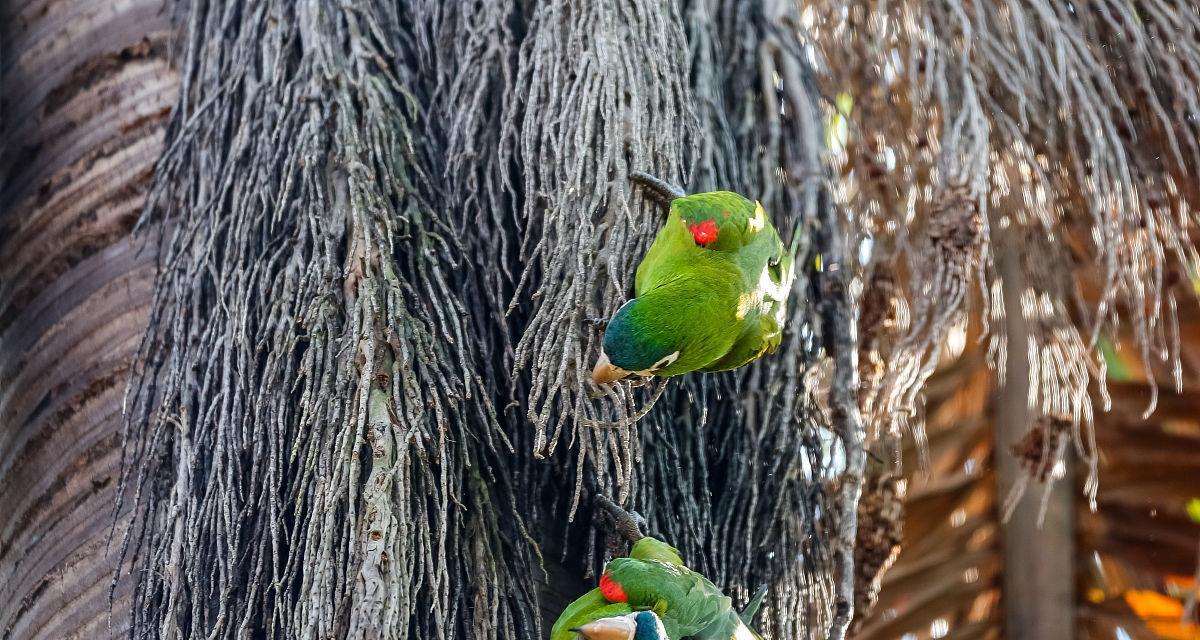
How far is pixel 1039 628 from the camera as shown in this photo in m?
4.18

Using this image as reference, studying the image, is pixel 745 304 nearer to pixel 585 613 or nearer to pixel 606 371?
pixel 606 371

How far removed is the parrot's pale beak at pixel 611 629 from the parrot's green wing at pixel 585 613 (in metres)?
0.08

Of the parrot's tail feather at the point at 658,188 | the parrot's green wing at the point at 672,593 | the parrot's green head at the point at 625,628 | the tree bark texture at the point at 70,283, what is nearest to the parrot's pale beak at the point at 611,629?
the parrot's green head at the point at 625,628

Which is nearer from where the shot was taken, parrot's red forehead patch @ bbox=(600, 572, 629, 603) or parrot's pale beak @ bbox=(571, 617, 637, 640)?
parrot's pale beak @ bbox=(571, 617, 637, 640)

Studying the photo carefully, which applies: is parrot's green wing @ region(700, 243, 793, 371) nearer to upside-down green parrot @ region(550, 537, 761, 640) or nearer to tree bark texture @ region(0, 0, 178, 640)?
upside-down green parrot @ region(550, 537, 761, 640)

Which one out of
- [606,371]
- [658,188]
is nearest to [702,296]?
[606,371]

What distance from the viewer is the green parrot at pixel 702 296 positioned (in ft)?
7.03

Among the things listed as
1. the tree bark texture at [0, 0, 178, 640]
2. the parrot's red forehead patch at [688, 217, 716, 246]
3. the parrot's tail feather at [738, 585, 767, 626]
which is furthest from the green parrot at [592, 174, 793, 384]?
the tree bark texture at [0, 0, 178, 640]

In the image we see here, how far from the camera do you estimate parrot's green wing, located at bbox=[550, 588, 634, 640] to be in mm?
2143

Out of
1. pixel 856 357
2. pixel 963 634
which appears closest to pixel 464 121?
pixel 856 357

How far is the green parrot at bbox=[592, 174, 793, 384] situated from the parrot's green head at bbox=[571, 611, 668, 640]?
0.38 metres

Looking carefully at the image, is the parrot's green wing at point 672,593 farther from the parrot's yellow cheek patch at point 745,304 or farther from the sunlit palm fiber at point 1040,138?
the sunlit palm fiber at point 1040,138

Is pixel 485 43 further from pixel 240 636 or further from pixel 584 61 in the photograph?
pixel 240 636

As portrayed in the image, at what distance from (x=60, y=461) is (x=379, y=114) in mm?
970
